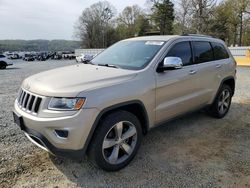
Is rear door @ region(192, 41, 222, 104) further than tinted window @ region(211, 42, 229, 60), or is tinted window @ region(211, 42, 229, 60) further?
tinted window @ region(211, 42, 229, 60)

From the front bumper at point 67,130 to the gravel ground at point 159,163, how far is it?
0.49 meters

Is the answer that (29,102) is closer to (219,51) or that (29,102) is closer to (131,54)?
(131,54)

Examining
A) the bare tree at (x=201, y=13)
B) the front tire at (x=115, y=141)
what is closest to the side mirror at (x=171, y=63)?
the front tire at (x=115, y=141)

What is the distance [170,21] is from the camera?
5453cm

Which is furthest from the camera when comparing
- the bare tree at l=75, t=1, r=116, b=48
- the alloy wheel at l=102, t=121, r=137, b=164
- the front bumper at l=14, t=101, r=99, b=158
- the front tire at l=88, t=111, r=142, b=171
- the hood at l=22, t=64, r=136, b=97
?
the bare tree at l=75, t=1, r=116, b=48

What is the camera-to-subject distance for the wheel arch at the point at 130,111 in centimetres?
288

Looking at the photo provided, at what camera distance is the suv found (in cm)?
278

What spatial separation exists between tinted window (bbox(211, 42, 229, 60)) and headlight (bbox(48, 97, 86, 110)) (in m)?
3.39

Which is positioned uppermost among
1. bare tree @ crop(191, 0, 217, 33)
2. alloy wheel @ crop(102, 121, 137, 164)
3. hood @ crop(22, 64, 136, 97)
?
bare tree @ crop(191, 0, 217, 33)

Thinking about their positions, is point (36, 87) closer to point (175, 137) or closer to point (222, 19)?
point (175, 137)

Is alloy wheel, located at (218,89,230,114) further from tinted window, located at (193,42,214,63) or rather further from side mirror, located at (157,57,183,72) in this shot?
side mirror, located at (157,57,183,72)

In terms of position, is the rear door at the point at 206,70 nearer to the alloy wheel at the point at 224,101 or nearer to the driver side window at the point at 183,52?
the driver side window at the point at 183,52

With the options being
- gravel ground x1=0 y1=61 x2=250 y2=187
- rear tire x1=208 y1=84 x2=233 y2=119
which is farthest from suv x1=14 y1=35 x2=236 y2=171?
rear tire x1=208 y1=84 x2=233 y2=119

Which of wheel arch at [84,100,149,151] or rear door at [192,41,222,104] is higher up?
rear door at [192,41,222,104]
